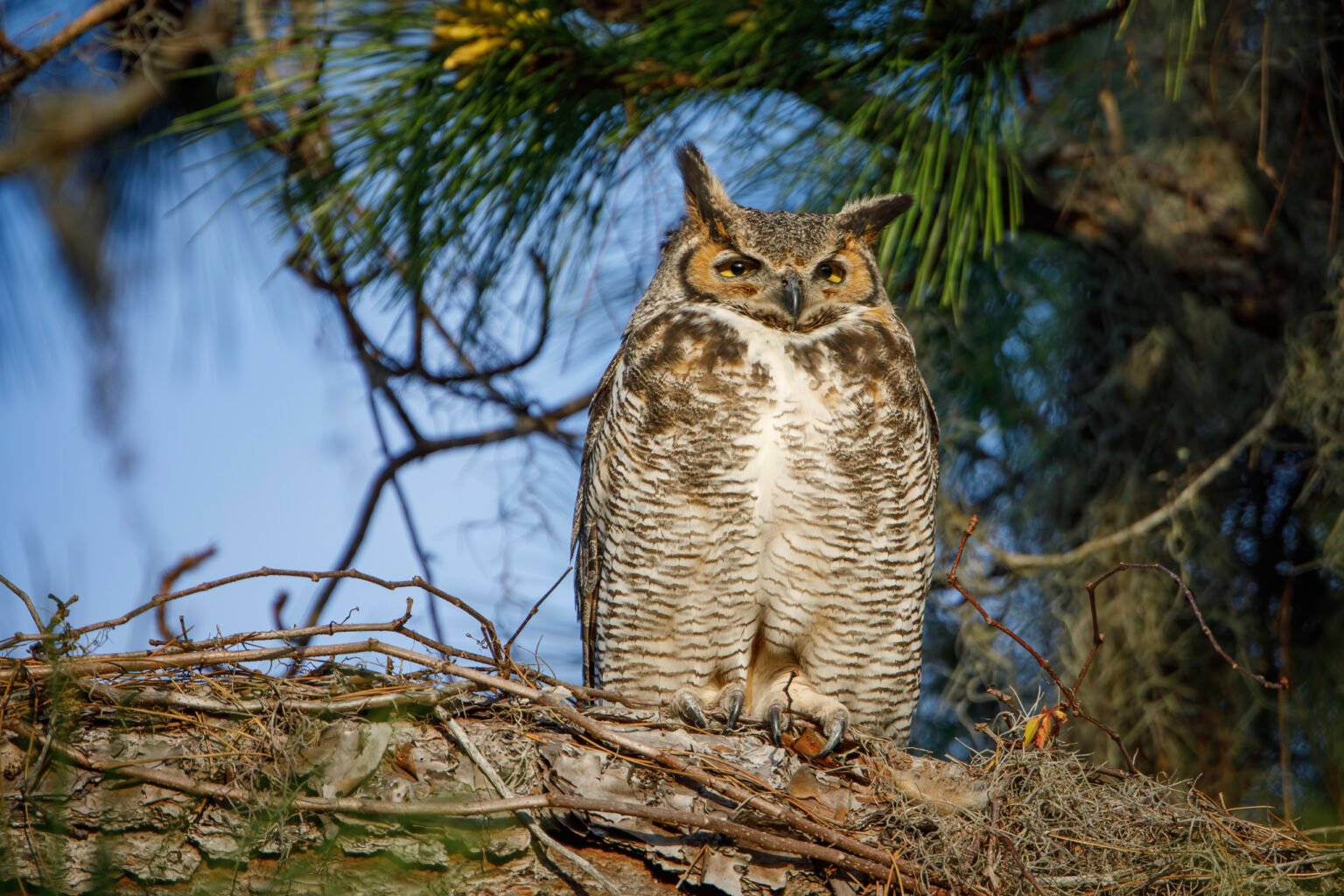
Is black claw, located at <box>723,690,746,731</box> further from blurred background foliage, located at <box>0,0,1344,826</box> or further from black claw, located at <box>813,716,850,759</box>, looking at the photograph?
blurred background foliage, located at <box>0,0,1344,826</box>

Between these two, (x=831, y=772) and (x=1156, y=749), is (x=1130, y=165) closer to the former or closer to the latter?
(x=1156, y=749)

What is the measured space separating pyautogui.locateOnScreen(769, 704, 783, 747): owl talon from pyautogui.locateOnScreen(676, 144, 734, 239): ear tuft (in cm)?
96

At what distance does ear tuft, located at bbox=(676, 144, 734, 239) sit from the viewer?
2518 mm

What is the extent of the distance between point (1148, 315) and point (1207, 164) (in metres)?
0.40

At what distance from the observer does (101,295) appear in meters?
2.67

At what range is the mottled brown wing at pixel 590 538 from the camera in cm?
242

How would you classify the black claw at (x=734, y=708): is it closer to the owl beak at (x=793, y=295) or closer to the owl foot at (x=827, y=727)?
the owl foot at (x=827, y=727)

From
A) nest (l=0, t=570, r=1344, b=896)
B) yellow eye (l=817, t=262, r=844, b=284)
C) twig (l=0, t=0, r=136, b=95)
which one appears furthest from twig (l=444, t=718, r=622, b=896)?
twig (l=0, t=0, r=136, b=95)

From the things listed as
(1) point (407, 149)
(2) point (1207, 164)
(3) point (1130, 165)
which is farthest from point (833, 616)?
(2) point (1207, 164)

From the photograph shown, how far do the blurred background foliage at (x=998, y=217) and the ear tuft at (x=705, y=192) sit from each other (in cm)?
7

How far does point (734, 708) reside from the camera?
7.23 feet

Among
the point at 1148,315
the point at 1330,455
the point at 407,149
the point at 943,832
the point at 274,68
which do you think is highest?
the point at 274,68

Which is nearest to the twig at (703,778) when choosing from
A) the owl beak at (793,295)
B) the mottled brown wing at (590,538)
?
the mottled brown wing at (590,538)

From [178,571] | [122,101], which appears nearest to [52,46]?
Answer: [122,101]
